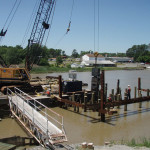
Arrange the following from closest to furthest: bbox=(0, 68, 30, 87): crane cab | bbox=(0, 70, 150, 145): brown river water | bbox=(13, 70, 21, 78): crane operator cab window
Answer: bbox=(0, 70, 150, 145): brown river water < bbox=(0, 68, 30, 87): crane cab < bbox=(13, 70, 21, 78): crane operator cab window

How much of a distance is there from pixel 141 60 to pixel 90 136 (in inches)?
5352

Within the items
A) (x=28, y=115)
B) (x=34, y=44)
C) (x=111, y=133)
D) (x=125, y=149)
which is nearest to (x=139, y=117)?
(x=111, y=133)

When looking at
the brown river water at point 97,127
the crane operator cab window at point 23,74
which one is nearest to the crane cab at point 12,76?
the crane operator cab window at point 23,74

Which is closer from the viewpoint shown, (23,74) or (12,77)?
(12,77)

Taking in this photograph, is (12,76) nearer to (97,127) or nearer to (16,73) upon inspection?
(16,73)

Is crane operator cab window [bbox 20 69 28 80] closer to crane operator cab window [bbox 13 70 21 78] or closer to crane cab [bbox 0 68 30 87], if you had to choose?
crane cab [bbox 0 68 30 87]

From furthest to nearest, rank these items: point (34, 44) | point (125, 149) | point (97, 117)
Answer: point (34, 44) < point (97, 117) < point (125, 149)

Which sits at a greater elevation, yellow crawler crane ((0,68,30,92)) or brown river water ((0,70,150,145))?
yellow crawler crane ((0,68,30,92))

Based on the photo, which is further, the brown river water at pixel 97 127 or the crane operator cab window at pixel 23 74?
the crane operator cab window at pixel 23 74

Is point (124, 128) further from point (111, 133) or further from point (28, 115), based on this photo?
point (28, 115)

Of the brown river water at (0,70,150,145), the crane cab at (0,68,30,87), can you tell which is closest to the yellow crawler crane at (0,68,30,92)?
the crane cab at (0,68,30,87)

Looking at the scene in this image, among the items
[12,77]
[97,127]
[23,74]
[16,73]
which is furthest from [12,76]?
[97,127]

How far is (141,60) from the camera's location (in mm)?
140625

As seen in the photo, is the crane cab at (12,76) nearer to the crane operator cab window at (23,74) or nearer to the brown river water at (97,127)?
the crane operator cab window at (23,74)
